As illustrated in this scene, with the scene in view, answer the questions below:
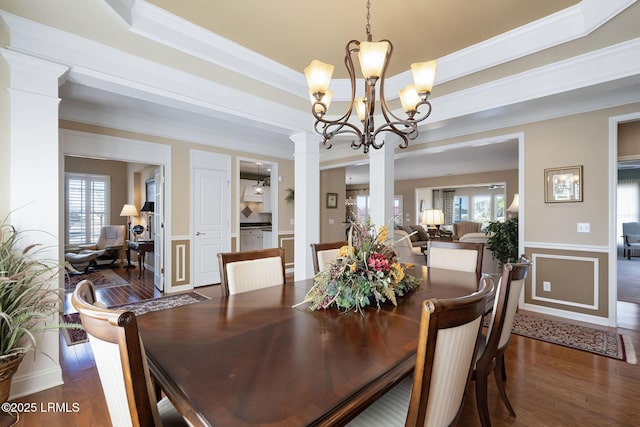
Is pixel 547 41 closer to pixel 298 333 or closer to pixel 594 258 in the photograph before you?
pixel 594 258

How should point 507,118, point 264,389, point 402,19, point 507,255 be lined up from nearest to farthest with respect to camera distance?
point 264,389
point 402,19
point 507,118
point 507,255

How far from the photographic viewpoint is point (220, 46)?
2570 millimetres

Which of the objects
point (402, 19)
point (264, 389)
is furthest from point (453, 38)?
point (264, 389)

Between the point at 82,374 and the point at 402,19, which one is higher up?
the point at 402,19

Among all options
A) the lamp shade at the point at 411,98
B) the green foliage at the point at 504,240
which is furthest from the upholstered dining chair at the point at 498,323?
the green foliage at the point at 504,240

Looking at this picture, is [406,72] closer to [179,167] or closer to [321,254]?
[321,254]

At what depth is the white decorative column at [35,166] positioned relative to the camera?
187 cm

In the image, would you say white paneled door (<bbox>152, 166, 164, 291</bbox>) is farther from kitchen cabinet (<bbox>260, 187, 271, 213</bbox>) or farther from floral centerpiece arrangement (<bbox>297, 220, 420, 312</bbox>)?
floral centerpiece arrangement (<bbox>297, 220, 420, 312</bbox>)

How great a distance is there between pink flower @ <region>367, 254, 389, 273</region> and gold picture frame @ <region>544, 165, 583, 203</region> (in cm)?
310

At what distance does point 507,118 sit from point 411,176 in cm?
606

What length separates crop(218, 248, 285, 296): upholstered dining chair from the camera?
1827mm

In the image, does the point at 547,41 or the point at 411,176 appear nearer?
the point at 547,41

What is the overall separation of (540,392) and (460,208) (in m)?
11.2

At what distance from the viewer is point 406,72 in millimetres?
3080
